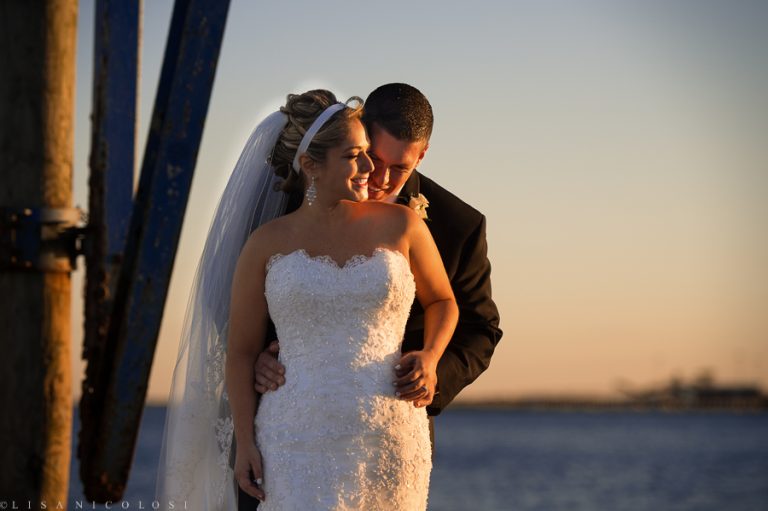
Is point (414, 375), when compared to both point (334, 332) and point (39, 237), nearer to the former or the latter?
point (334, 332)

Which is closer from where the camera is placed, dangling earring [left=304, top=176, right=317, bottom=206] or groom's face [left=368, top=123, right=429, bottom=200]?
dangling earring [left=304, top=176, right=317, bottom=206]

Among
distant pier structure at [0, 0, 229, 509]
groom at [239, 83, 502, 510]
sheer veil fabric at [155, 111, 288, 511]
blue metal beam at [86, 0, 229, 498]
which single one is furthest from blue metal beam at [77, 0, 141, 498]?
sheer veil fabric at [155, 111, 288, 511]

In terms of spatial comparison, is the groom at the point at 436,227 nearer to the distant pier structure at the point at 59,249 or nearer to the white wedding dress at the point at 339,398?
the white wedding dress at the point at 339,398

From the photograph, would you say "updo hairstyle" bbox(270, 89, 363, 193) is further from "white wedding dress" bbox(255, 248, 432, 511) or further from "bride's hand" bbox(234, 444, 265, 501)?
"bride's hand" bbox(234, 444, 265, 501)

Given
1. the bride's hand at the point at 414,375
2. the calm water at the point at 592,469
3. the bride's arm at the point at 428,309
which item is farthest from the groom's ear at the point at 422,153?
the calm water at the point at 592,469

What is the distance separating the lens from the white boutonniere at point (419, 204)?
14.3 feet

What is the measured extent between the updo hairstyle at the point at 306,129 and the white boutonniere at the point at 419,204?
454mm

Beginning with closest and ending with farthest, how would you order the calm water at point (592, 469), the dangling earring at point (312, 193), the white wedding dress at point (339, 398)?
the white wedding dress at point (339, 398) < the dangling earring at point (312, 193) < the calm water at point (592, 469)

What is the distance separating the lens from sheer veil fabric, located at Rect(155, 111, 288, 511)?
14.1ft

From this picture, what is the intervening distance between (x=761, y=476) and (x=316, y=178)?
2600 inches

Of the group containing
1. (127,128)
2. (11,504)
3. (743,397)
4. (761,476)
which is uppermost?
(127,128)

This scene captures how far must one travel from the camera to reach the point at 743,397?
16612 cm

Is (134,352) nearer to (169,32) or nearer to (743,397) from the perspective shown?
(169,32)

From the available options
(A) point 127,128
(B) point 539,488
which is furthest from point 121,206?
(B) point 539,488
